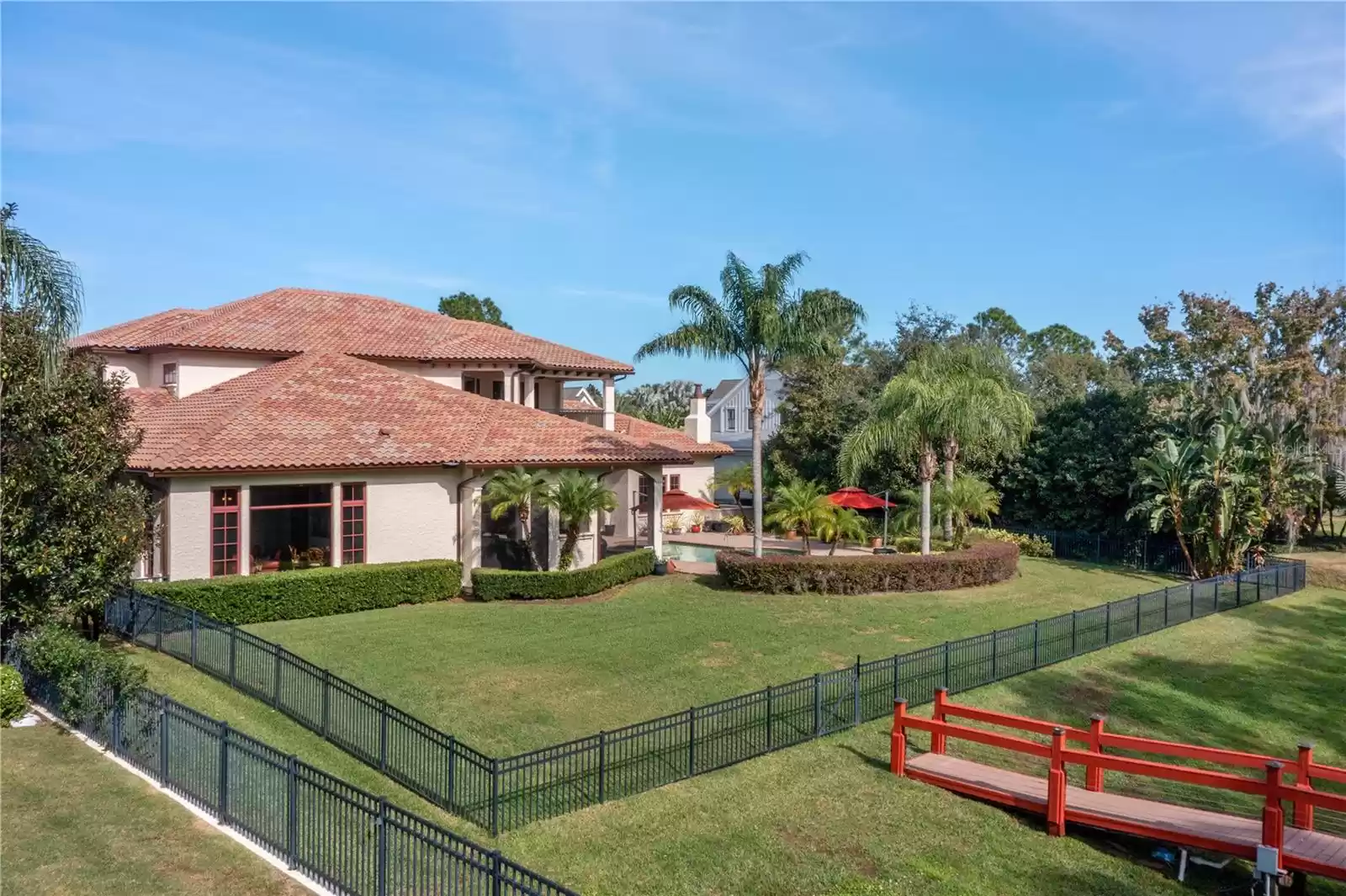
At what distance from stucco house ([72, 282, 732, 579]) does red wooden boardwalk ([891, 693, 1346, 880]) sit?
14494mm

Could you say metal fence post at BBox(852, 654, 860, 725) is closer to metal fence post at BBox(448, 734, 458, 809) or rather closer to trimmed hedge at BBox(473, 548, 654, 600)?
metal fence post at BBox(448, 734, 458, 809)

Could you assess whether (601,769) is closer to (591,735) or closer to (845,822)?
(591,735)

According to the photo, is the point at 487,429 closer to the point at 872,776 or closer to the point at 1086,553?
the point at 872,776

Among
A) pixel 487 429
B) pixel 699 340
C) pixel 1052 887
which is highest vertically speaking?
pixel 699 340

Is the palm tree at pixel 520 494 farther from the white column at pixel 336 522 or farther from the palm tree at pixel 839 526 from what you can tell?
the palm tree at pixel 839 526

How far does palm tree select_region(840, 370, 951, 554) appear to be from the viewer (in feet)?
86.4

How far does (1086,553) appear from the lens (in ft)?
109

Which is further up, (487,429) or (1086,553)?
(487,429)

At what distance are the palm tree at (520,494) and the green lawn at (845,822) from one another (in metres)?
9.03

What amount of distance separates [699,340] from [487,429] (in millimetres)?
6515

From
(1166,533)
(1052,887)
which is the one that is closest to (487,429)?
(1052,887)

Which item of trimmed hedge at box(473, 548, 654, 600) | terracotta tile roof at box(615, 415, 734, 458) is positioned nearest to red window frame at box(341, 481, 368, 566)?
trimmed hedge at box(473, 548, 654, 600)

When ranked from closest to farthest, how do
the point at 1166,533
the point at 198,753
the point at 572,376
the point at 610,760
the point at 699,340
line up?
1. the point at 198,753
2. the point at 610,760
3. the point at 699,340
4. the point at 1166,533
5. the point at 572,376

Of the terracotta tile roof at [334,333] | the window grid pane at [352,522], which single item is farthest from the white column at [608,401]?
the window grid pane at [352,522]
